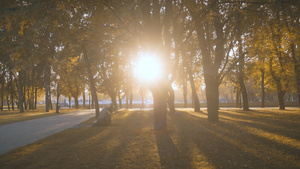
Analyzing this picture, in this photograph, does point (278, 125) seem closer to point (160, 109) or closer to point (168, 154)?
point (160, 109)

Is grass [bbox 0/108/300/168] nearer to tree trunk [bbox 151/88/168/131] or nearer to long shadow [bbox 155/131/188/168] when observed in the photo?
long shadow [bbox 155/131/188/168]

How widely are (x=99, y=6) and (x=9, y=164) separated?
597 centimetres

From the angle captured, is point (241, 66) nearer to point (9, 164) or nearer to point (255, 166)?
point (255, 166)

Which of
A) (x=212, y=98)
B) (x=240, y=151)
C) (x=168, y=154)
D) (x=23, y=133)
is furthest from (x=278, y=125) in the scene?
(x=23, y=133)

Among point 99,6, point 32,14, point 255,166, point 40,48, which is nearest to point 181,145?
point 255,166

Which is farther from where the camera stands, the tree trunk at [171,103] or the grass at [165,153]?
the tree trunk at [171,103]

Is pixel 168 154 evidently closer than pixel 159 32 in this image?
Yes

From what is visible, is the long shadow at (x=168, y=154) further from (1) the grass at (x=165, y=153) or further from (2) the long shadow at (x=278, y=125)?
(2) the long shadow at (x=278, y=125)

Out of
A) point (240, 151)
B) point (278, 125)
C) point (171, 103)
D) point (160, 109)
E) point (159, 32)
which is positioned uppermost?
point (159, 32)

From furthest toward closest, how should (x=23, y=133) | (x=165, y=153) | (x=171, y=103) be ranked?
(x=171, y=103) → (x=23, y=133) → (x=165, y=153)

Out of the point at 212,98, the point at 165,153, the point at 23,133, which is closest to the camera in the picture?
the point at 165,153

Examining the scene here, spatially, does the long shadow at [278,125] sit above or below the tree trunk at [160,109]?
below

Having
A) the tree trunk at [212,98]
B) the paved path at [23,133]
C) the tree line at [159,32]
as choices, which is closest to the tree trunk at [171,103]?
the tree line at [159,32]

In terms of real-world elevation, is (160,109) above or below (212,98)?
below
